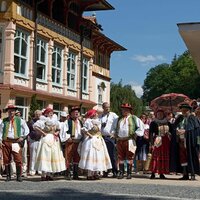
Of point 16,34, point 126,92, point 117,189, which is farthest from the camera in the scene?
point 126,92

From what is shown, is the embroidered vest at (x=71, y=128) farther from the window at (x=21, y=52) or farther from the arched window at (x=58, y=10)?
the arched window at (x=58, y=10)

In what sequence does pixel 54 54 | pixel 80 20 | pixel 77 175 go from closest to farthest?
pixel 77 175 < pixel 54 54 < pixel 80 20

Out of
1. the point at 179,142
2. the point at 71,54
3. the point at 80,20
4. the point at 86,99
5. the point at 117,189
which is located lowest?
the point at 117,189

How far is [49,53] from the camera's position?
27.2 m

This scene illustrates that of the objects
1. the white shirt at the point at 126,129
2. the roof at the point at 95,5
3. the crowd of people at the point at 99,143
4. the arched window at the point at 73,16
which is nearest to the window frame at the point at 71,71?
the arched window at the point at 73,16

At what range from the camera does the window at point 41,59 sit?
1030 inches

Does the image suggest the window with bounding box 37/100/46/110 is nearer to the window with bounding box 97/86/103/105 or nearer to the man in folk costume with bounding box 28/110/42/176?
the window with bounding box 97/86/103/105

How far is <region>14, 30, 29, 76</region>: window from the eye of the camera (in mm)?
23891

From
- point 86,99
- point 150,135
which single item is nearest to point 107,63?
point 86,99

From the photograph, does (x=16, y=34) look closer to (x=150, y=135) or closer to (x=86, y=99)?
(x=86, y=99)

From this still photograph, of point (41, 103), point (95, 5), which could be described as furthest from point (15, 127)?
point (95, 5)

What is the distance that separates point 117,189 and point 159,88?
3045 inches

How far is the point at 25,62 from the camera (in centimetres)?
2494

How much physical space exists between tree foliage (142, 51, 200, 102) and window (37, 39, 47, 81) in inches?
1545
